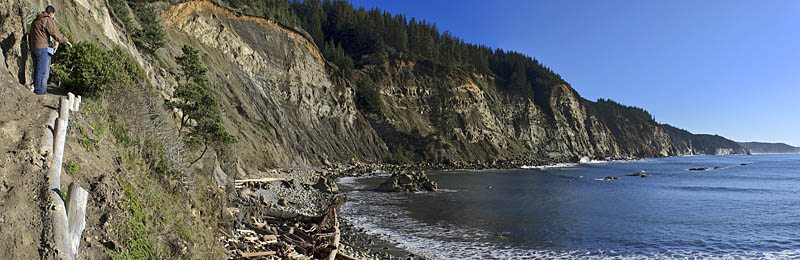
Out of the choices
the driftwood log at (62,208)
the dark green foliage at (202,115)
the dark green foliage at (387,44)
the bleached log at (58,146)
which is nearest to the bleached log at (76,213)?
the driftwood log at (62,208)

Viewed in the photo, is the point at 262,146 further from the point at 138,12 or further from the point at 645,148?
the point at 645,148

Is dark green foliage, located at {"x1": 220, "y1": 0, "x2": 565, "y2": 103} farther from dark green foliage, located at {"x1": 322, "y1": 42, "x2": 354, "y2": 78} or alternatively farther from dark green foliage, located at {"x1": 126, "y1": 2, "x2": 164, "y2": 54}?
dark green foliage, located at {"x1": 126, "y1": 2, "x2": 164, "y2": 54}

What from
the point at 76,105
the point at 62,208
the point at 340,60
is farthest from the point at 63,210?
the point at 340,60

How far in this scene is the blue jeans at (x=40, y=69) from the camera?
8.10 metres

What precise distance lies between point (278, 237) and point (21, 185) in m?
7.94

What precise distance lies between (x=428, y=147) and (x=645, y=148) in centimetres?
13526

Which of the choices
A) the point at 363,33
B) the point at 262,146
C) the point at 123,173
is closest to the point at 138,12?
the point at 262,146

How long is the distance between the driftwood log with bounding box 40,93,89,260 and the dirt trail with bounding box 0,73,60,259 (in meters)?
0.11

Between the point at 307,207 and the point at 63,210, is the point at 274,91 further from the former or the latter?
the point at 63,210

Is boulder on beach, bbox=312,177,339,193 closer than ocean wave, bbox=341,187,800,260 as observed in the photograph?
No

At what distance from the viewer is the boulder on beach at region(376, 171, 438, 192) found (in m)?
36.0

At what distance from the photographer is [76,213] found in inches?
231

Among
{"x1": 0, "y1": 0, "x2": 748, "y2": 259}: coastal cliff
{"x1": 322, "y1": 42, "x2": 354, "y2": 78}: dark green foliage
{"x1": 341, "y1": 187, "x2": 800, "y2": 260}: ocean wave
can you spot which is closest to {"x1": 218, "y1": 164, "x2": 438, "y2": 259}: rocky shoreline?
{"x1": 0, "y1": 0, "x2": 748, "y2": 259}: coastal cliff

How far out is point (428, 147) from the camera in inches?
3007
